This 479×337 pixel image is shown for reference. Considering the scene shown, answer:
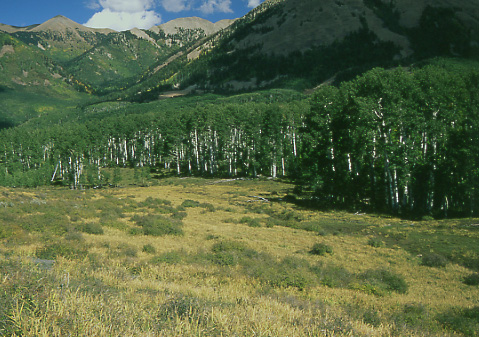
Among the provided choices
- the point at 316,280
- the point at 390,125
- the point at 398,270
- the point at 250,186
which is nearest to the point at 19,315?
the point at 316,280

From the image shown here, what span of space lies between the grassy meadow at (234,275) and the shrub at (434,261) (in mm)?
61

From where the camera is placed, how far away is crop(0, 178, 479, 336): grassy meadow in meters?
5.96

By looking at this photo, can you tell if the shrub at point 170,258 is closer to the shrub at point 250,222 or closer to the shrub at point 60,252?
the shrub at point 60,252

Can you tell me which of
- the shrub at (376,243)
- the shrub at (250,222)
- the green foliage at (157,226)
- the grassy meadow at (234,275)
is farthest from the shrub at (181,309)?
the shrub at (250,222)

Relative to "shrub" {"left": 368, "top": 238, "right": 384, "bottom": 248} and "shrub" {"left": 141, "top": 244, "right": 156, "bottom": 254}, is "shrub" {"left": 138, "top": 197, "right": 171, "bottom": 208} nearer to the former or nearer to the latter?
"shrub" {"left": 141, "top": 244, "right": 156, "bottom": 254}

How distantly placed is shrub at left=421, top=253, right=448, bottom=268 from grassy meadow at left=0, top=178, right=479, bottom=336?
2.4 inches

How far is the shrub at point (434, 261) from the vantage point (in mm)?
18422

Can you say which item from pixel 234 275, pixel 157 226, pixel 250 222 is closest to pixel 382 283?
pixel 234 275

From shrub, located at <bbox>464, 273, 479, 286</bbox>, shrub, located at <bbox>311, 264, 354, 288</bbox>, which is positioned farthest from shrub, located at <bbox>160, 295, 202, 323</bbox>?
shrub, located at <bbox>464, 273, 479, 286</bbox>

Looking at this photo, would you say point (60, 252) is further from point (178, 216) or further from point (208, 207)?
point (208, 207)

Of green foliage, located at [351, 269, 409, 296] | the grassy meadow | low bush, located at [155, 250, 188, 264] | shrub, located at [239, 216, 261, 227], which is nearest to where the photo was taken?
the grassy meadow

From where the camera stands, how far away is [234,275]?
1377 centimetres

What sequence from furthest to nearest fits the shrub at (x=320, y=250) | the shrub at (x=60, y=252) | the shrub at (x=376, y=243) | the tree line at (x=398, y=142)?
the tree line at (x=398, y=142), the shrub at (x=376, y=243), the shrub at (x=320, y=250), the shrub at (x=60, y=252)

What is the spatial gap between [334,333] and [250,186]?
5606 centimetres
